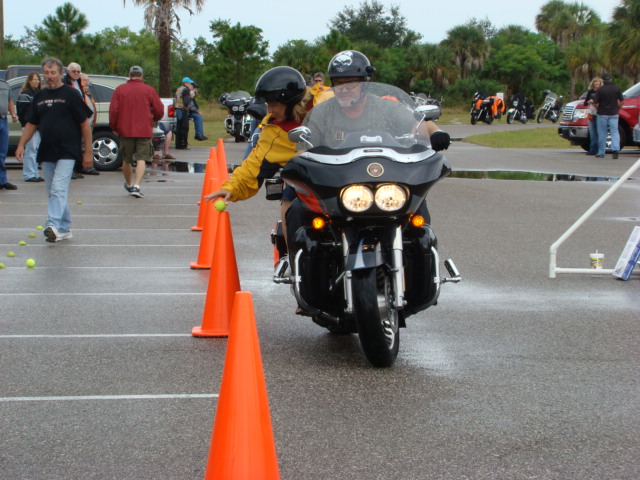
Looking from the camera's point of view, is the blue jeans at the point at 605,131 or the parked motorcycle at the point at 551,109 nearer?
the blue jeans at the point at 605,131

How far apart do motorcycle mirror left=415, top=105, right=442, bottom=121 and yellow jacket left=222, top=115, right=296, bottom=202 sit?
2.88 ft

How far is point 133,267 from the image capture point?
9.47m

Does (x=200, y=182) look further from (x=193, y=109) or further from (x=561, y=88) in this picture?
(x=561, y=88)

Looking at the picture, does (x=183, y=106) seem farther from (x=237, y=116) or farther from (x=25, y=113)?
(x=25, y=113)

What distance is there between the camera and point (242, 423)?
3625 mm

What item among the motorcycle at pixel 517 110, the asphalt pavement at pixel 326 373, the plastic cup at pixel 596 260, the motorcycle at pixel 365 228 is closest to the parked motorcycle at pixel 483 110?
the motorcycle at pixel 517 110

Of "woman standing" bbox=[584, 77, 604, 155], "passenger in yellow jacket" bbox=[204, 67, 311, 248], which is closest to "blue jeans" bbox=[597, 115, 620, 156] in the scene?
"woman standing" bbox=[584, 77, 604, 155]

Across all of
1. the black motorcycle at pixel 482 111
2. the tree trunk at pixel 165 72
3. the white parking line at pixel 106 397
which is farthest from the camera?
the black motorcycle at pixel 482 111

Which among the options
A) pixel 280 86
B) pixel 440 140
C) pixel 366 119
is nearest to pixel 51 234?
pixel 280 86

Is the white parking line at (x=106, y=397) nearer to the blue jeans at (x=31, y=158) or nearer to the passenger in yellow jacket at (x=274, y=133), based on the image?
the passenger in yellow jacket at (x=274, y=133)

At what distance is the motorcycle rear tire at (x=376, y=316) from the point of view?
17.4 feet

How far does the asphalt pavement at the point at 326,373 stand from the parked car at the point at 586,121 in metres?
14.5

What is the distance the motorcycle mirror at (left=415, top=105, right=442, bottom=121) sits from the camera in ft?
19.4

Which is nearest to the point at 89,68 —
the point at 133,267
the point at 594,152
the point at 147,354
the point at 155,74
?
the point at 155,74
